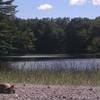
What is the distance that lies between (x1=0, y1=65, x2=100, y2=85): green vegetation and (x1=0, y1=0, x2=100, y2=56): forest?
36.1m

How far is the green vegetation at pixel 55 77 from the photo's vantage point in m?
15.2

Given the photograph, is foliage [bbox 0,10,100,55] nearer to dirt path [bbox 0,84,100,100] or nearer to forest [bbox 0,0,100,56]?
forest [bbox 0,0,100,56]

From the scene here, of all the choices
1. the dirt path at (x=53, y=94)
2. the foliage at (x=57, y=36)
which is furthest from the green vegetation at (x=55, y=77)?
the foliage at (x=57, y=36)

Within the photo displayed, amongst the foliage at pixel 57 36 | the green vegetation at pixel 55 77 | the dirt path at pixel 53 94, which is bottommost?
the foliage at pixel 57 36

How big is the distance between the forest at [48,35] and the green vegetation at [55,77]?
118ft

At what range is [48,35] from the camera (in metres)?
81.7

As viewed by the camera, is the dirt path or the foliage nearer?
the dirt path

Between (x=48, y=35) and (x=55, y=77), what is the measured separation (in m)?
65.6

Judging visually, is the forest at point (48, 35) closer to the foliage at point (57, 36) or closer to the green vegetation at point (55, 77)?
the foliage at point (57, 36)

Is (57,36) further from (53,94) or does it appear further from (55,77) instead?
(53,94)

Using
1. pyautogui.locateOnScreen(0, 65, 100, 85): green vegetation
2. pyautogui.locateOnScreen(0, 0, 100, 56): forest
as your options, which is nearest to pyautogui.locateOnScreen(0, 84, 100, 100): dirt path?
pyautogui.locateOnScreen(0, 65, 100, 85): green vegetation

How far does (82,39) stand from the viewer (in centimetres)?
7512

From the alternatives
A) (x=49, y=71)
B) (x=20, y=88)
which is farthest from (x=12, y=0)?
(x=20, y=88)

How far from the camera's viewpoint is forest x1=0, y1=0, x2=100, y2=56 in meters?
57.1
